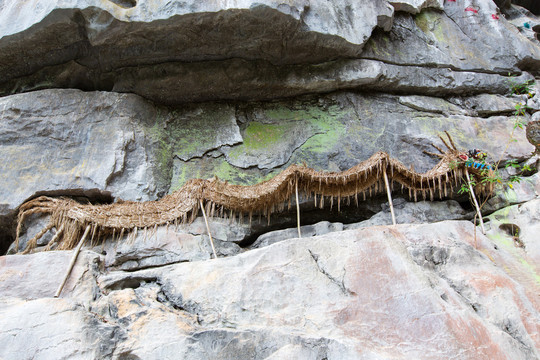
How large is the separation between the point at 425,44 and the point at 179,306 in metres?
6.53

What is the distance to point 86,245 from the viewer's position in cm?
662

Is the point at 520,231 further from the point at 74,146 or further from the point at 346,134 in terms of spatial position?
the point at 74,146

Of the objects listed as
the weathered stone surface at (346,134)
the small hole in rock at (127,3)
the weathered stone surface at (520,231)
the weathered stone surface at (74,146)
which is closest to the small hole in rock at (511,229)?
the weathered stone surface at (520,231)

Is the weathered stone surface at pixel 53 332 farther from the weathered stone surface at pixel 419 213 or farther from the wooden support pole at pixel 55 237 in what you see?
the weathered stone surface at pixel 419 213

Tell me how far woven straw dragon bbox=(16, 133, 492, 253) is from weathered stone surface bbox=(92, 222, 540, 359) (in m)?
1.35

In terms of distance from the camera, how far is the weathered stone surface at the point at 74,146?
23.5ft

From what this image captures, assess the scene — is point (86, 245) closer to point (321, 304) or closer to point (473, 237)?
point (321, 304)

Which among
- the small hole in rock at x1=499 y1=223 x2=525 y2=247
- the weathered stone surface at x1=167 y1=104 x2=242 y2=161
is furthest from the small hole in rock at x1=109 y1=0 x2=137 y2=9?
the small hole in rock at x1=499 y1=223 x2=525 y2=247

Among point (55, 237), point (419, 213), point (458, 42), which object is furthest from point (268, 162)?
point (458, 42)

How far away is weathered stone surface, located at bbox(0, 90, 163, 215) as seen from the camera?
23.5 feet

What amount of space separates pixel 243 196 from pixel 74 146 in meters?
2.83

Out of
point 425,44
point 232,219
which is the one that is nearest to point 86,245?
point 232,219

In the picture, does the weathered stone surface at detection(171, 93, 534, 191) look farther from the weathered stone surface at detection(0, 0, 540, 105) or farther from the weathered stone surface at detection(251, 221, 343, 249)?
the weathered stone surface at detection(251, 221, 343, 249)

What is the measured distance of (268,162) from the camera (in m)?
7.88
